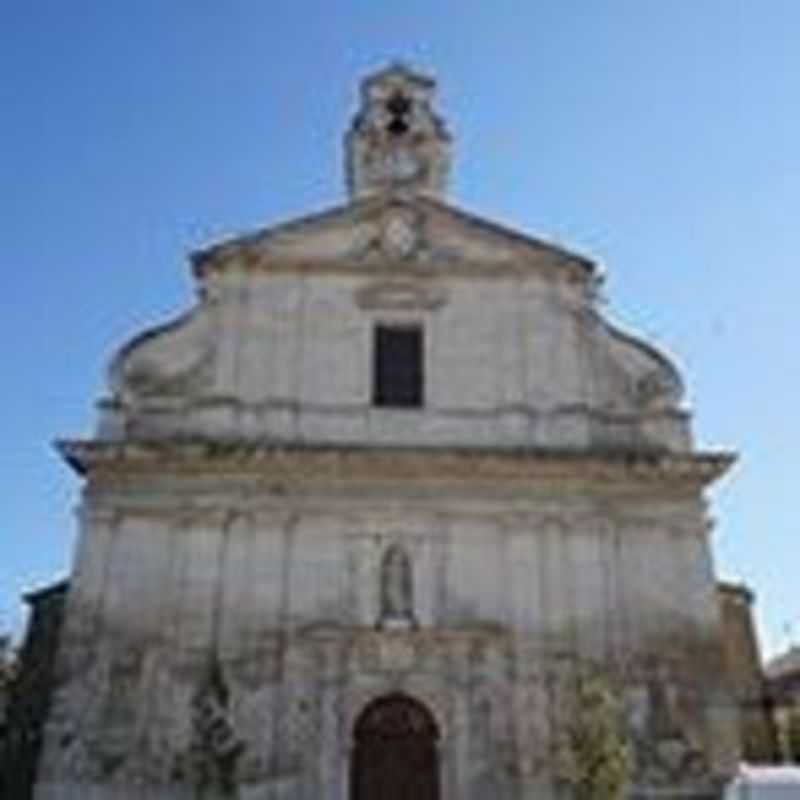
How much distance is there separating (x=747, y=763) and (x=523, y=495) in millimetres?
4635

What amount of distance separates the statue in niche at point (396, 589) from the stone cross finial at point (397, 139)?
6853 millimetres

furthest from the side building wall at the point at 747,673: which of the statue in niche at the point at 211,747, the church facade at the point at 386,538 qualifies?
the statue in niche at the point at 211,747

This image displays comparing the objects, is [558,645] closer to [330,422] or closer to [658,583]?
[658,583]

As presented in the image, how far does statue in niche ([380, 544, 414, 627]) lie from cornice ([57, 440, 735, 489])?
3.72 feet

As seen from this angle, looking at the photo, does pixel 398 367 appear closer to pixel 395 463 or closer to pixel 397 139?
pixel 395 463

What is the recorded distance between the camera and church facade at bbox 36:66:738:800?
15141 millimetres

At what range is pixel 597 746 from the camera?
1424 cm

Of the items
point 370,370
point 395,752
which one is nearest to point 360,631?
point 395,752

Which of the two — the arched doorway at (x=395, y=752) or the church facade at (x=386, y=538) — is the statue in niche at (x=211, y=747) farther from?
the arched doorway at (x=395, y=752)

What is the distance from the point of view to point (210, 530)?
16.3m

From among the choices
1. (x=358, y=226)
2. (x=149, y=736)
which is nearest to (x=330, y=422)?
(x=358, y=226)

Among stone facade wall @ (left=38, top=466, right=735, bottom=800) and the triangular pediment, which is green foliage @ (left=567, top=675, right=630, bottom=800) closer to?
stone facade wall @ (left=38, top=466, right=735, bottom=800)

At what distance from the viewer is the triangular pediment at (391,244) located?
60.8ft

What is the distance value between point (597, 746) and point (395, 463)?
475 cm
